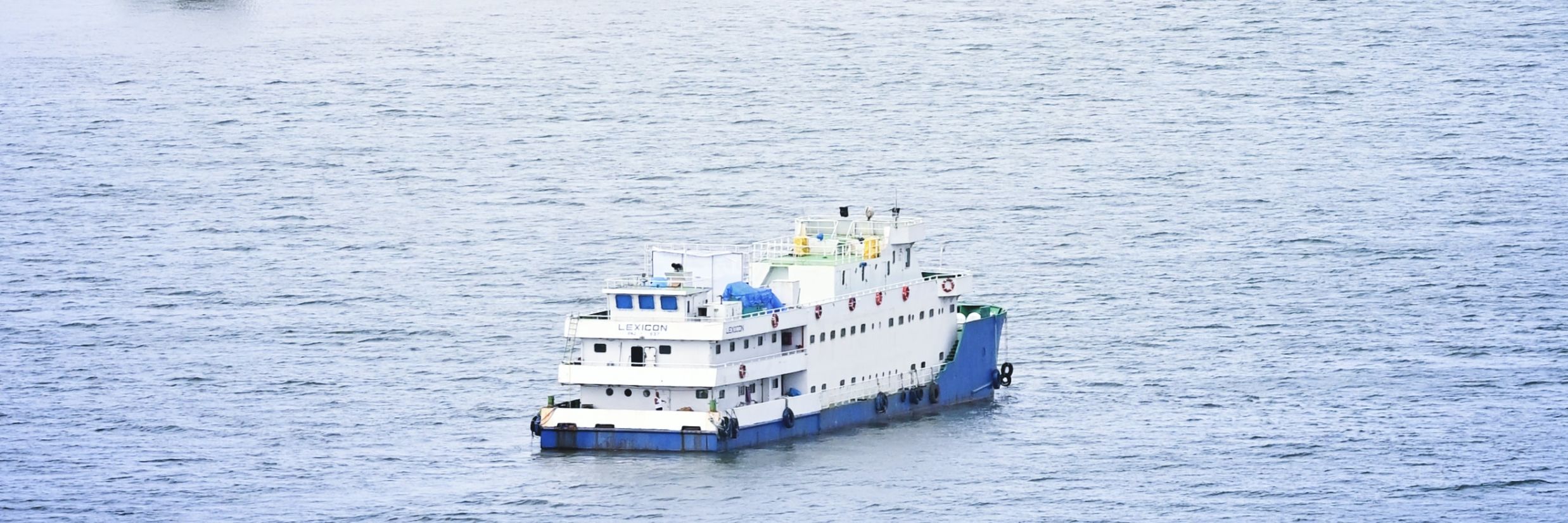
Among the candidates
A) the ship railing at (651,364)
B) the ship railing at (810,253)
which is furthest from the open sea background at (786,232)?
the ship railing at (810,253)

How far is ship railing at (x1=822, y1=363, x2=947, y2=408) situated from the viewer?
343 ft

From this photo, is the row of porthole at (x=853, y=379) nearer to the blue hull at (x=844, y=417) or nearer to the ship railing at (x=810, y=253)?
the blue hull at (x=844, y=417)

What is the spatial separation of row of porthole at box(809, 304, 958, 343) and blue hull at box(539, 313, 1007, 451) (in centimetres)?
148

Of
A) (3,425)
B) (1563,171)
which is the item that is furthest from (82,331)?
(1563,171)


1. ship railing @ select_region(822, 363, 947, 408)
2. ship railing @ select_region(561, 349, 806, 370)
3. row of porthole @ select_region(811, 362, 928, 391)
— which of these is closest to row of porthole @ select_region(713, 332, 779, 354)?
ship railing @ select_region(561, 349, 806, 370)

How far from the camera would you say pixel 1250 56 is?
198000mm

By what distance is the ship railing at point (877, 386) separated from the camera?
104688 millimetres

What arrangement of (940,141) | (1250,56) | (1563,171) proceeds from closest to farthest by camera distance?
(1563,171) < (940,141) < (1250,56)

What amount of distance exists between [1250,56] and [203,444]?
110 meters

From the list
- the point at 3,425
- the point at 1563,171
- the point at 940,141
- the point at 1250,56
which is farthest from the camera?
the point at 1250,56

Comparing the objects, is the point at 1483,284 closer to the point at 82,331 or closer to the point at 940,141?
the point at 940,141

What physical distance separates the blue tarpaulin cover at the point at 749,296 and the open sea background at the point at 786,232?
5.19 meters

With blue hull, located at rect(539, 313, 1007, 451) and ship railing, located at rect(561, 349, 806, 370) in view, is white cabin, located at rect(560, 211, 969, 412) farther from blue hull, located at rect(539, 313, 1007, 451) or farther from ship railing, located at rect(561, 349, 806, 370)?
blue hull, located at rect(539, 313, 1007, 451)

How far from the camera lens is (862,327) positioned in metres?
107
